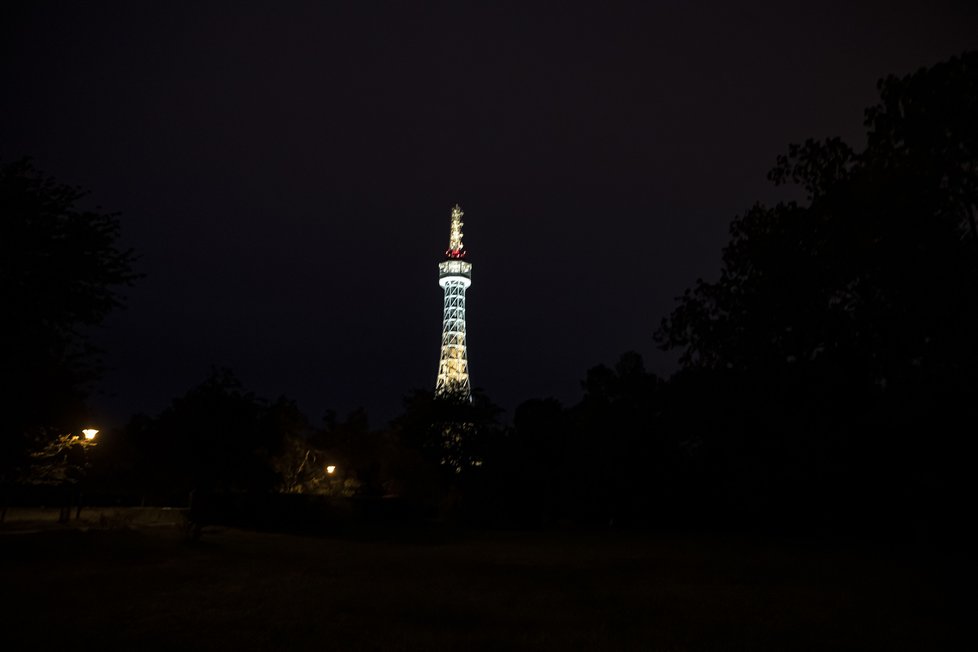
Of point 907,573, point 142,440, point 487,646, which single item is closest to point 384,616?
point 487,646

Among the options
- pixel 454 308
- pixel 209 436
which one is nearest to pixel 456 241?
pixel 454 308

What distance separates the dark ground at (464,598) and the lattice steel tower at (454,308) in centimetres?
4530

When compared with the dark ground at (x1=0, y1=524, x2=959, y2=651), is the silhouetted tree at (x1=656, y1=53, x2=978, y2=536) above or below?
above

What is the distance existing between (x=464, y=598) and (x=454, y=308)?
62.9 meters

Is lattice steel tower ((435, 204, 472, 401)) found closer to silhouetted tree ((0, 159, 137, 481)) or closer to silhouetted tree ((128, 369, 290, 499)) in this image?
silhouetted tree ((128, 369, 290, 499))

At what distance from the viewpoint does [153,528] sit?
19.7 meters

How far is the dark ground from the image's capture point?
22.2ft

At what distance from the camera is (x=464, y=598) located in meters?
9.16

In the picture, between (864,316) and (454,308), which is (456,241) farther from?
(864,316)

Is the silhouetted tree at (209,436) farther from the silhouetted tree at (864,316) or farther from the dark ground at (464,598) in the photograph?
the silhouetted tree at (864,316)

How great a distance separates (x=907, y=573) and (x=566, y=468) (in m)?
17.7

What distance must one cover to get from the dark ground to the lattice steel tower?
149 ft

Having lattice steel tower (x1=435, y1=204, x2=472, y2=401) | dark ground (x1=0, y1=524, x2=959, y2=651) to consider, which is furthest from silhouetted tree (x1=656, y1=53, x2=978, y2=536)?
lattice steel tower (x1=435, y1=204, x2=472, y2=401)

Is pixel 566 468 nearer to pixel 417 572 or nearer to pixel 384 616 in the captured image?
pixel 417 572
